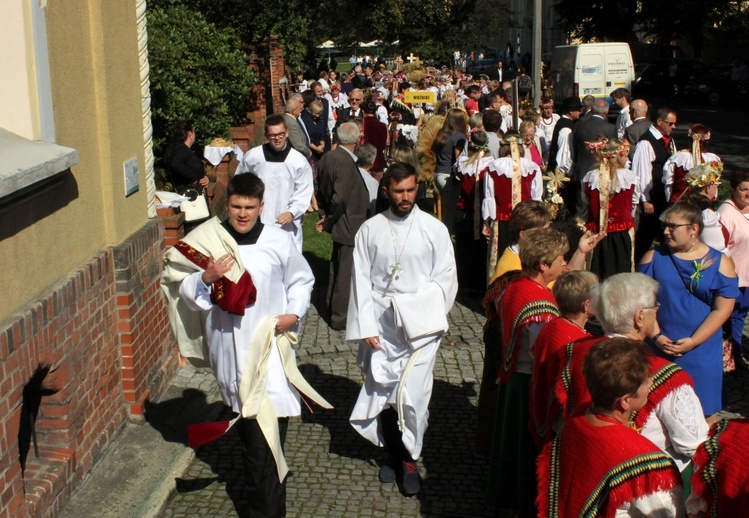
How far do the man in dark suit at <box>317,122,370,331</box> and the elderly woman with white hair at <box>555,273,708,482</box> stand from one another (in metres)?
5.06

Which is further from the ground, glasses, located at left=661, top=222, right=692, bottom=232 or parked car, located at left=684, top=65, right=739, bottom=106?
glasses, located at left=661, top=222, right=692, bottom=232

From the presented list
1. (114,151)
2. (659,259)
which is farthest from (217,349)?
(659,259)

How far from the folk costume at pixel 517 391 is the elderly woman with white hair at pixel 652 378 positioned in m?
0.56

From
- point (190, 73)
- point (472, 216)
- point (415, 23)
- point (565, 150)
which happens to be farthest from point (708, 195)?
point (415, 23)

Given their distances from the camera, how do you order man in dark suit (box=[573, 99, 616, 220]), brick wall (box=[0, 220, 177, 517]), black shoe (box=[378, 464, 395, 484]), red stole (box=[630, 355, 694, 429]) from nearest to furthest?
red stole (box=[630, 355, 694, 429])
brick wall (box=[0, 220, 177, 517])
black shoe (box=[378, 464, 395, 484])
man in dark suit (box=[573, 99, 616, 220])

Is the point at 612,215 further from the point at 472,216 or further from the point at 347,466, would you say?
the point at 347,466

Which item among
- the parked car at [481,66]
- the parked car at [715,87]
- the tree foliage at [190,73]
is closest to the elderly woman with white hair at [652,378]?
the tree foliage at [190,73]

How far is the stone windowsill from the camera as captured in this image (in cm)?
446

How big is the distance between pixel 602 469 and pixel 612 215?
6.17 m

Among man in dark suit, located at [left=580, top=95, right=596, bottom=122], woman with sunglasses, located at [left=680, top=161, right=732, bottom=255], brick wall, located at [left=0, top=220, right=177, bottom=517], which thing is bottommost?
brick wall, located at [left=0, top=220, right=177, bottom=517]

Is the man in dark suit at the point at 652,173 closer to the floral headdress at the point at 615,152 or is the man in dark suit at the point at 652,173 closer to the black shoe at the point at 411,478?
the floral headdress at the point at 615,152

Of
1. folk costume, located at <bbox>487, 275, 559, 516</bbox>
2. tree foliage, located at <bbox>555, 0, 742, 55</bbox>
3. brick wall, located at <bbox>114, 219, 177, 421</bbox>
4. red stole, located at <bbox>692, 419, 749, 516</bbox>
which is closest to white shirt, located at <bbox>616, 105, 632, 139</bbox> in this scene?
brick wall, located at <bbox>114, 219, 177, 421</bbox>

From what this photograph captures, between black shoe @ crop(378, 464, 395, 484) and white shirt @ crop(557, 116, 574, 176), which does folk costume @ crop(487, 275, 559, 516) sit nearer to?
black shoe @ crop(378, 464, 395, 484)

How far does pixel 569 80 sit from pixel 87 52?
1015 inches
